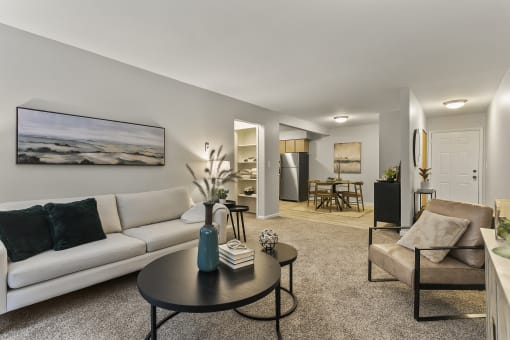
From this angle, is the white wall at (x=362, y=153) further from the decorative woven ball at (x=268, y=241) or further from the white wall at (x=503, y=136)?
the decorative woven ball at (x=268, y=241)

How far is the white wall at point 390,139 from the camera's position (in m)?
6.09

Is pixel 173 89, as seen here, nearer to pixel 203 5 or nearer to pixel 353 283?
pixel 203 5

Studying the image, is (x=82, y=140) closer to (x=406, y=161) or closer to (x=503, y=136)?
(x=406, y=161)

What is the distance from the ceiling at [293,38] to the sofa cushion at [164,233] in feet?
6.32

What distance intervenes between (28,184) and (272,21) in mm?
2737

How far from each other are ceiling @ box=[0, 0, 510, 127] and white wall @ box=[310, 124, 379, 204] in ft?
11.5

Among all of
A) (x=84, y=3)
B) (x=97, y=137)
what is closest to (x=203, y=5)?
(x=84, y=3)

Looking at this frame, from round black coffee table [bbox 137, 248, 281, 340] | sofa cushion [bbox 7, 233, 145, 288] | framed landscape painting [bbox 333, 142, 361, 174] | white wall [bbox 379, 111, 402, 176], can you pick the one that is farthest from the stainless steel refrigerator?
round black coffee table [bbox 137, 248, 281, 340]

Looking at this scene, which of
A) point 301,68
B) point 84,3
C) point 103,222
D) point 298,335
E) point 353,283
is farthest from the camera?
point 301,68

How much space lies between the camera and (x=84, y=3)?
83.4 inches

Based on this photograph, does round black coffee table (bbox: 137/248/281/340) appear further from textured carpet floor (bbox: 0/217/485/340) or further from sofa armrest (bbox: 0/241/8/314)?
sofa armrest (bbox: 0/241/8/314)

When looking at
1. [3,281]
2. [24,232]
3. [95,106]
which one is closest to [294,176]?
[95,106]

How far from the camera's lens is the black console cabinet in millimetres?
4594

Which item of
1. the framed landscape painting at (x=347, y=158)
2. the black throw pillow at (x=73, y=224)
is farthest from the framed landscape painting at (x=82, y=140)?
the framed landscape painting at (x=347, y=158)
